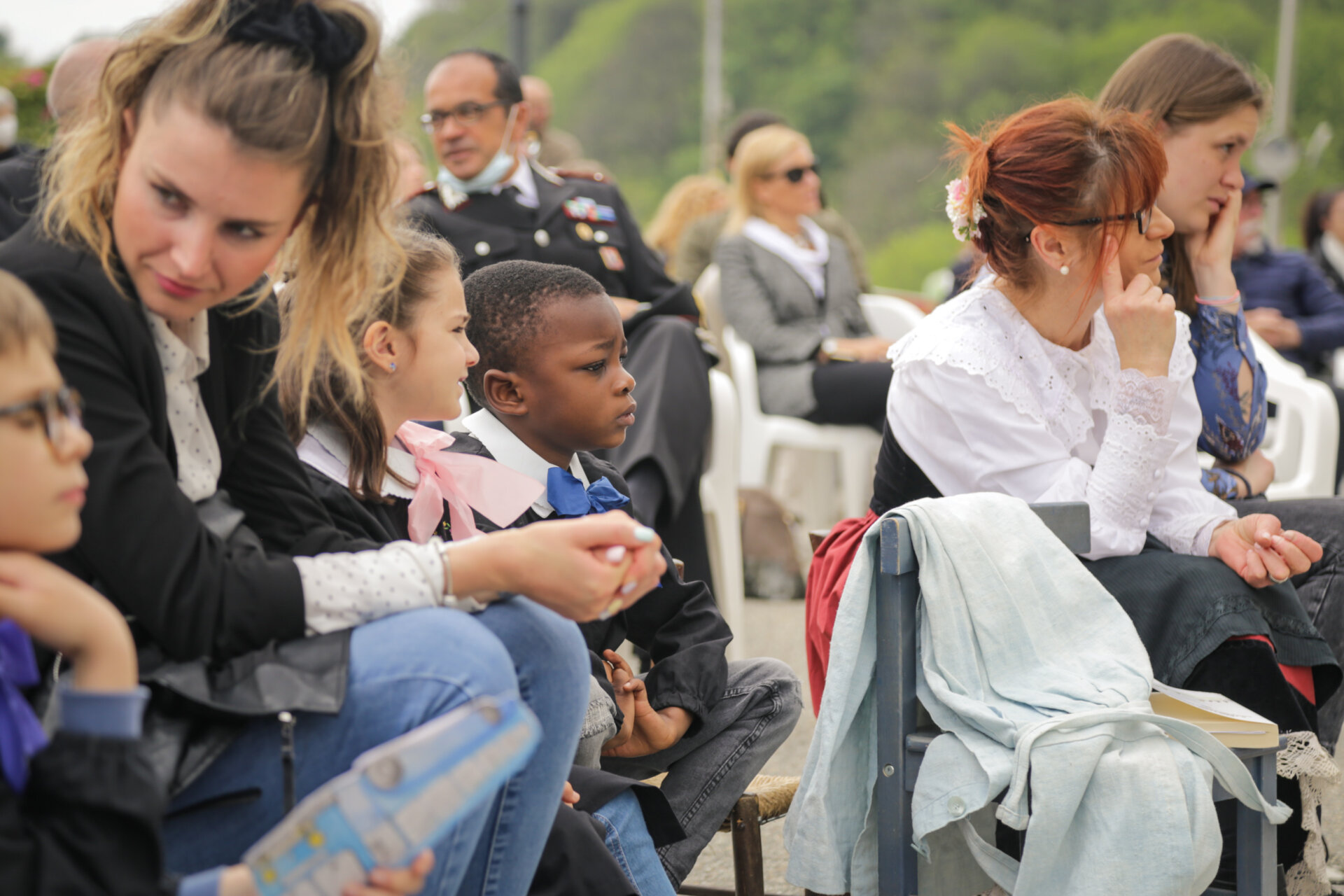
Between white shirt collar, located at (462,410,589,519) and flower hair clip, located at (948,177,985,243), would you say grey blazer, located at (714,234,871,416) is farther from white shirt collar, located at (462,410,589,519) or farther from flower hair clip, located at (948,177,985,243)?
white shirt collar, located at (462,410,589,519)

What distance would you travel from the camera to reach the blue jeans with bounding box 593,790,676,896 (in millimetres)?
1511

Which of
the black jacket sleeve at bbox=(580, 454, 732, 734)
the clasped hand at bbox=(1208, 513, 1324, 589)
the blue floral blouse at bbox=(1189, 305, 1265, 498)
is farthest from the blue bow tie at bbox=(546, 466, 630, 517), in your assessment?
the blue floral blouse at bbox=(1189, 305, 1265, 498)

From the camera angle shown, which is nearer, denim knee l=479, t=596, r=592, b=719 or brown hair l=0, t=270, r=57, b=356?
brown hair l=0, t=270, r=57, b=356

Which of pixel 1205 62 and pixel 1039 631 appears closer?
pixel 1039 631

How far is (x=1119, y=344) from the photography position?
193 cm

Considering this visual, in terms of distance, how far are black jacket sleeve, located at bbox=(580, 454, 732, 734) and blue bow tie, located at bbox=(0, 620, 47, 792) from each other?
83cm

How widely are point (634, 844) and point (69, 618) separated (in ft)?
2.63

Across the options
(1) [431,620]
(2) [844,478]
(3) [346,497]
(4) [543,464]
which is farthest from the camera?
(2) [844,478]

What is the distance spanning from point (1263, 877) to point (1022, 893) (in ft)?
1.12

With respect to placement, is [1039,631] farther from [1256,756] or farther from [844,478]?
[844,478]

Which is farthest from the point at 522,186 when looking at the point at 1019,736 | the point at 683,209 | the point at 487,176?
the point at 683,209

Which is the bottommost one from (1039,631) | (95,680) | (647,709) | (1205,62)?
(647,709)

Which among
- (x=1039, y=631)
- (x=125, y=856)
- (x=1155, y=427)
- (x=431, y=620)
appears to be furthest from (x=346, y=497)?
(x=1155, y=427)

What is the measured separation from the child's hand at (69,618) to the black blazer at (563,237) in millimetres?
2324
